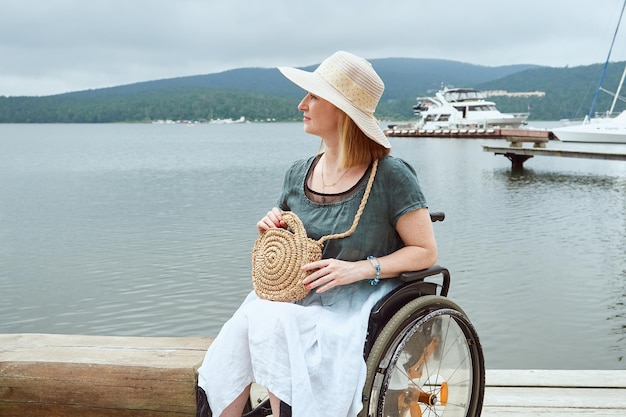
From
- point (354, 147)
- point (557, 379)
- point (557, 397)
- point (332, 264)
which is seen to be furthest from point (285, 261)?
point (557, 379)

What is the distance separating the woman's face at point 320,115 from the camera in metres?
2.13

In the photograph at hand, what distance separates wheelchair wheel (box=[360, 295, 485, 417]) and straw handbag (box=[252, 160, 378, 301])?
0.93 ft

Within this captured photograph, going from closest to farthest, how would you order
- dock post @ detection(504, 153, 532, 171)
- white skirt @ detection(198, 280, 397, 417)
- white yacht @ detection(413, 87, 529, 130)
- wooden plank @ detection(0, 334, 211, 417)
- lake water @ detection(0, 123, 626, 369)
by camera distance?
white skirt @ detection(198, 280, 397, 417) < wooden plank @ detection(0, 334, 211, 417) < lake water @ detection(0, 123, 626, 369) < dock post @ detection(504, 153, 532, 171) < white yacht @ detection(413, 87, 529, 130)

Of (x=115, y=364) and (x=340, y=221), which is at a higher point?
(x=340, y=221)

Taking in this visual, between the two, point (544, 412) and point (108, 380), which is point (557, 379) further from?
point (108, 380)

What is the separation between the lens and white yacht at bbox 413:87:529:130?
178 ft

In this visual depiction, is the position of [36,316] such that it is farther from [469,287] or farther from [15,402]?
[15,402]

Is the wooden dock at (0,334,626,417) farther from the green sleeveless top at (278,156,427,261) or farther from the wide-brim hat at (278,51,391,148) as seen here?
the wide-brim hat at (278,51,391,148)

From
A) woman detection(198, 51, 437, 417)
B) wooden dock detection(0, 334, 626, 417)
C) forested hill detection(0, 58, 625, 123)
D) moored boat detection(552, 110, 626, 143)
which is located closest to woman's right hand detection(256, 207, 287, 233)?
woman detection(198, 51, 437, 417)

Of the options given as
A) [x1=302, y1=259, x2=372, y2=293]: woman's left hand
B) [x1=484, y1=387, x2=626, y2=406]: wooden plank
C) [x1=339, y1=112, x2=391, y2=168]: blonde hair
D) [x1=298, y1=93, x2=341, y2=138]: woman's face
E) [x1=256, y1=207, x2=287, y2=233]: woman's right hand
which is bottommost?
[x1=484, y1=387, x2=626, y2=406]: wooden plank

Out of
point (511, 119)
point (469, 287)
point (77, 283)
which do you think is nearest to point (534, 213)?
point (469, 287)

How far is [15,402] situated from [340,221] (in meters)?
1.34

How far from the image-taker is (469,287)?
8117mm

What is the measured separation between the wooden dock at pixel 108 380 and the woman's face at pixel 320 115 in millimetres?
877
